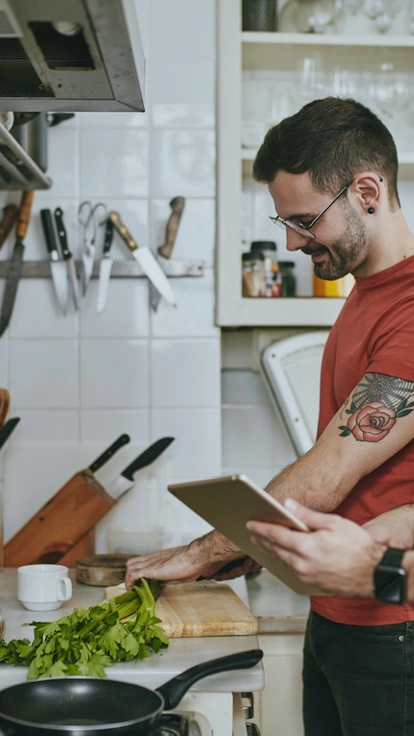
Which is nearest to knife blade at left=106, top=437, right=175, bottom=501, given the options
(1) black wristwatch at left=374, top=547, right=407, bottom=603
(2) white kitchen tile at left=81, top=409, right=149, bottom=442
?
(2) white kitchen tile at left=81, top=409, right=149, bottom=442

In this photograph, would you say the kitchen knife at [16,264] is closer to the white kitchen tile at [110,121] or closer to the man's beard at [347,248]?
the white kitchen tile at [110,121]

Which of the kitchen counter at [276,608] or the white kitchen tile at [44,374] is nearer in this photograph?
the kitchen counter at [276,608]

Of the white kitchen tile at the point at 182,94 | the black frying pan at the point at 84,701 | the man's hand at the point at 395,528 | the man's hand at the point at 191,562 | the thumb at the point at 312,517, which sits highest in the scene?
the white kitchen tile at the point at 182,94

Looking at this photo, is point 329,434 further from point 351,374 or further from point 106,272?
point 106,272

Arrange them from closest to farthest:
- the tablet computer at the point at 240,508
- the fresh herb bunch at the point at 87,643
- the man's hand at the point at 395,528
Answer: the tablet computer at the point at 240,508
the fresh herb bunch at the point at 87,643
the man's hand at the point at 395,528

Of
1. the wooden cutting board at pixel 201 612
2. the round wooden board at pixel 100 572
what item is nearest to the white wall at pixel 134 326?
the round wooden board at pixel 100 572

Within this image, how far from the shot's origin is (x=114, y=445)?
1.90 metres

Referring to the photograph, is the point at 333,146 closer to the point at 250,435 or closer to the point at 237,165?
the point at 237,165

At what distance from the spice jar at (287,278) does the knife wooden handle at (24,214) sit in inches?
24.6

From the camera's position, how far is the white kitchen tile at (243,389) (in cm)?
221

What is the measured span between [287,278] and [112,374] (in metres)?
0.49

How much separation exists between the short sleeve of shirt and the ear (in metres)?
0.18

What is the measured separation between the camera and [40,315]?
80.3 inches

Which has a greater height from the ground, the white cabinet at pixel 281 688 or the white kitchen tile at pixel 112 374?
the white kitchen tile at pixel 112 374
